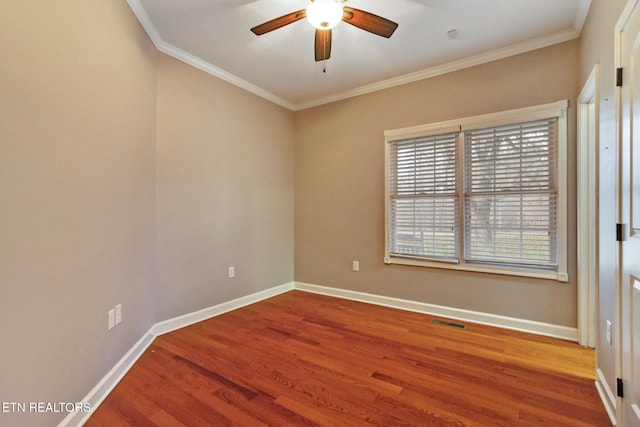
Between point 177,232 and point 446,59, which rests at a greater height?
point 446,59

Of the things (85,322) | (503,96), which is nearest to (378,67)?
(503,96)

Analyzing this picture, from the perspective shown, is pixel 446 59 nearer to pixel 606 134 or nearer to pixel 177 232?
pixel 606 134

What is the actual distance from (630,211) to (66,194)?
9.11 feet

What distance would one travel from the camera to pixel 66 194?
4.93ft

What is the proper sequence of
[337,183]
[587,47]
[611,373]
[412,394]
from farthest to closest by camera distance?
[337,183]
[587,47]
[412,394]
[611,373]

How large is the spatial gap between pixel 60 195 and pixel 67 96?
1.72ft

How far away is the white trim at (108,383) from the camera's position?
152cm

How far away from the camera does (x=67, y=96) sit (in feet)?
4.99

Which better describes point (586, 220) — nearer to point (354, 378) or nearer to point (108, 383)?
point (354, 378)

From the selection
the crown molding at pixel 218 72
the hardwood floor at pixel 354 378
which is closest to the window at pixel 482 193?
the hardwood floor at pixel 354 378

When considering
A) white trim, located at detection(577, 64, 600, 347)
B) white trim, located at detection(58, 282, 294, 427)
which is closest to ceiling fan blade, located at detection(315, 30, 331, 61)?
white trim, located at detection(577, 64, 600, 347)

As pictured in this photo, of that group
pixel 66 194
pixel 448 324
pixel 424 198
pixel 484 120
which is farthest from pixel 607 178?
pixel 66 194

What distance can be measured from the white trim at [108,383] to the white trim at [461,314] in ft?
7.33

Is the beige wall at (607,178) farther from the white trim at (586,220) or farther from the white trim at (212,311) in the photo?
the white trim at (212,311)
